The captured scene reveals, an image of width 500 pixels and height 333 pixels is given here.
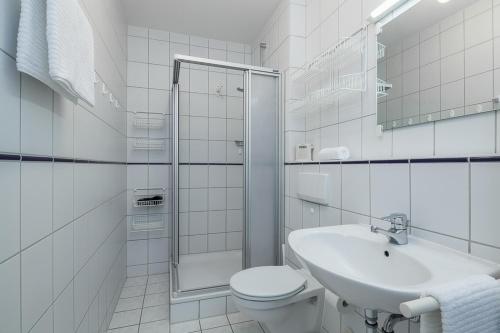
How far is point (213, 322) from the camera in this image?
1.71 m

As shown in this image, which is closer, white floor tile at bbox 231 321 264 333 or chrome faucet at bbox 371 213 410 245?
chrome faucet at bbox 371 213 410 245

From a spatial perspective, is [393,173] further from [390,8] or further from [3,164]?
[3,164]

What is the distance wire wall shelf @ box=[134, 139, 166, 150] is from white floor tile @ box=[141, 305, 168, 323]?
1.40 meters

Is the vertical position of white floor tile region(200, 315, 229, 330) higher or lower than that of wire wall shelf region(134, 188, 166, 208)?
lower

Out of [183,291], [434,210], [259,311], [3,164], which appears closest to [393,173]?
[434,210]

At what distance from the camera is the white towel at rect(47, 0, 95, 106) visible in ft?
2.17

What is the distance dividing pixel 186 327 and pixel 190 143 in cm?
A: 161

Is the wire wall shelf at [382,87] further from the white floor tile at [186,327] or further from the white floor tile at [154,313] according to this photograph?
the white floor tile at [154,313]

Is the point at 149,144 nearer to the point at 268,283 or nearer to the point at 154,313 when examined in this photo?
the point at 154,313

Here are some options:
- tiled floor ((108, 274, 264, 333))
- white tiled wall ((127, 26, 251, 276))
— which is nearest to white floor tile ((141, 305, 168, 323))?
tiled floor ((108, 274, 264, 333))

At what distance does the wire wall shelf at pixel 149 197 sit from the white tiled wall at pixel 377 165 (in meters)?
1.28

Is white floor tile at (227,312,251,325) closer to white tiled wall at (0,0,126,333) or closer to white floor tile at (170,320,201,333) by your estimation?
white floor tile at (170,320,201,333)

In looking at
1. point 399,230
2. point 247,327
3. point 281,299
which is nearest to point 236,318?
point 247,327

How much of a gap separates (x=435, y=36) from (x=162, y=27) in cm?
237
